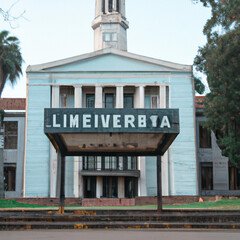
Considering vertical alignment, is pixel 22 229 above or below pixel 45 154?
below

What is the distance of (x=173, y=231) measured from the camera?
12164mm

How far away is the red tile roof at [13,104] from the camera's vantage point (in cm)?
4688

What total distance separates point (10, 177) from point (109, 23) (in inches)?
873

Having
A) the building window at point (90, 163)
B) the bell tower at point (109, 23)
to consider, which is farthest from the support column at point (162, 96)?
the bell tower at point (109, 23)

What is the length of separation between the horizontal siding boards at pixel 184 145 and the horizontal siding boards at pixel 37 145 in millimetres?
10163

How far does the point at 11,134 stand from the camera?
4591cm

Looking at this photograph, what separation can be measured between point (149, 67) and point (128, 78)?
2.01 m

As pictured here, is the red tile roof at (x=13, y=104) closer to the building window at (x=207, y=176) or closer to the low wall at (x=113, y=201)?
the low wall at (x=113, y=201)

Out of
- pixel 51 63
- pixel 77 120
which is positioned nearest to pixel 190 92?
pixel 51 63

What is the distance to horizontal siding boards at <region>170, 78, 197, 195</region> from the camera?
134 ft

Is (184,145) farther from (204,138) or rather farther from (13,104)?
(13,104)

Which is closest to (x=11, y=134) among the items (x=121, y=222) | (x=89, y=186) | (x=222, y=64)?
(x=89, y=186)
